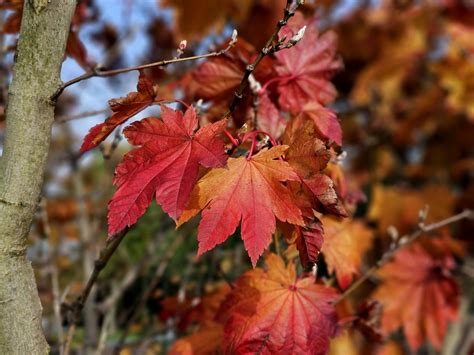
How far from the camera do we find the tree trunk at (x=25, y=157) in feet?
2.66

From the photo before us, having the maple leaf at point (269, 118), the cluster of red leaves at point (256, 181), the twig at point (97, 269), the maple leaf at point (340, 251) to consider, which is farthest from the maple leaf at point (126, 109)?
the maple leaf at point (340, 251)

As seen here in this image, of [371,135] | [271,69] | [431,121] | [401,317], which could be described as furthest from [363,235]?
[371,135]

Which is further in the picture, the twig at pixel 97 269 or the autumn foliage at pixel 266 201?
the twig at pixel 97 269

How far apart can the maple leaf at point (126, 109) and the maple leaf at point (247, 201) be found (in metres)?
0.16

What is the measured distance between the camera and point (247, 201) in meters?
0.79

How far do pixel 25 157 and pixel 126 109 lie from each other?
0.17 m

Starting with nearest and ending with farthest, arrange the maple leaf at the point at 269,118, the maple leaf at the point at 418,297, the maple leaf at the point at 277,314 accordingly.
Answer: the maple leaf at the point at 277,314
the maple leaf at the point at 269,118
the maple leaf at the point at 418,297

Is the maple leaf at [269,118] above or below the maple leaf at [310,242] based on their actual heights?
above

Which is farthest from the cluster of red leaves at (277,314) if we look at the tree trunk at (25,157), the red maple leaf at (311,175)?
the tree trunk at (25,157)

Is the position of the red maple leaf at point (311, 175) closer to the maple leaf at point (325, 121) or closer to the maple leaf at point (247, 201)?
the maple leaf at point (247, 201)

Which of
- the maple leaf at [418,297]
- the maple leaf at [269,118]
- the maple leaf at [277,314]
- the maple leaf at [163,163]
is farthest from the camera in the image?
the maple leaf at [418,297]

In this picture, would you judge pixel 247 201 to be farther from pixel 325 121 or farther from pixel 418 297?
pixel 418 297

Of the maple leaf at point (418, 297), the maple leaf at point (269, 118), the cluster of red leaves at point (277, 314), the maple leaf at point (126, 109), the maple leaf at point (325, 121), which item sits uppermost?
the maple leaf at point (126, 109)

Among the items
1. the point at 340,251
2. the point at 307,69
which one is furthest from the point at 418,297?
the point at 307,69
